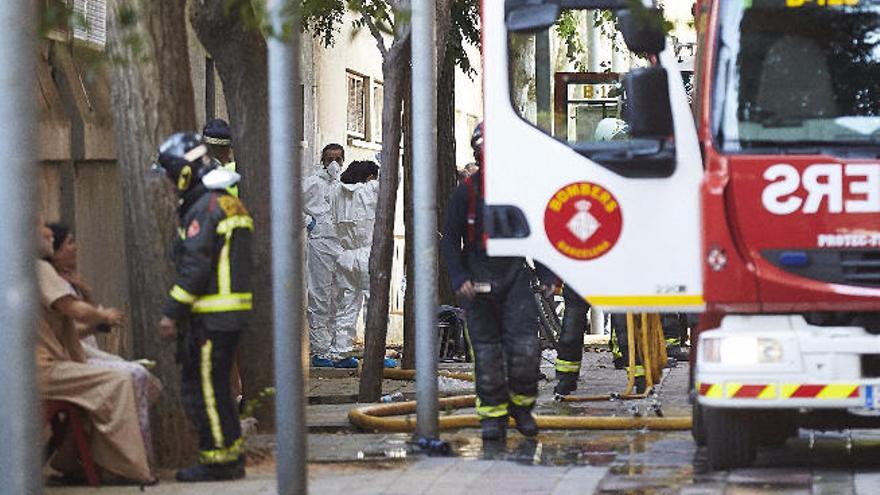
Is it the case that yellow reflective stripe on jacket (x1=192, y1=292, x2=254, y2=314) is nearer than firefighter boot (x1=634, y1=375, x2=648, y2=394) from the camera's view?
Yes

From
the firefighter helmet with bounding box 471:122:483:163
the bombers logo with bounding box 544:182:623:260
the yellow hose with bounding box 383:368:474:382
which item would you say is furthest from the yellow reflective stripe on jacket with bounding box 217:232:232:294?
the yellow hose with bounding box 383:368:474:382

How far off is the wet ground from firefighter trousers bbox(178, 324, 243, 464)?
0.25 metres

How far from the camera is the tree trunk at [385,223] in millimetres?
17906

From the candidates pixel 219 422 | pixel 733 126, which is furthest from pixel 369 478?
pixel 733 126

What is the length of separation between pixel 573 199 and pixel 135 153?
240 cm

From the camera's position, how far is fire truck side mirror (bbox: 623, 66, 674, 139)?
1166 centimetres

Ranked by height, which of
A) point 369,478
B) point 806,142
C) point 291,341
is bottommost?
point 369,478

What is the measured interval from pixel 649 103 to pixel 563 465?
2.28 meters

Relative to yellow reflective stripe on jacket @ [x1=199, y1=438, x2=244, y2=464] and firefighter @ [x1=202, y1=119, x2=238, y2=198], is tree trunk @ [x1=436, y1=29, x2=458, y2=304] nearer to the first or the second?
firefighter @ [x1=202, y1=119, x2=238, y2=198]

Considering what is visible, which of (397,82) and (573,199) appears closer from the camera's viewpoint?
(573,199)

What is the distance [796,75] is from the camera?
38.4 ft

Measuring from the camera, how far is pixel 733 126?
11.7 metres

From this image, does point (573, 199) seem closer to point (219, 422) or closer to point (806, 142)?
point (806, 142)

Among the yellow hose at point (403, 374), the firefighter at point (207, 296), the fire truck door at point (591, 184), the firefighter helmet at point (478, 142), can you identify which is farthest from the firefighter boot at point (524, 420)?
the yellow hose at point (403, 374)
